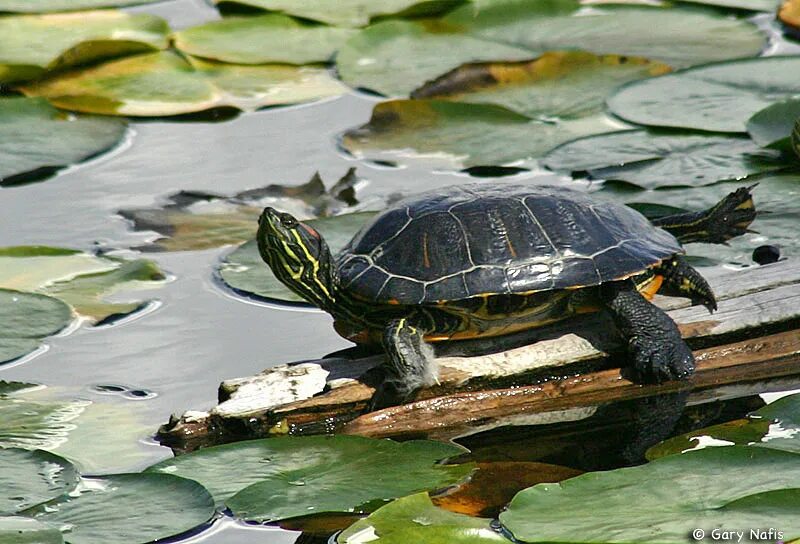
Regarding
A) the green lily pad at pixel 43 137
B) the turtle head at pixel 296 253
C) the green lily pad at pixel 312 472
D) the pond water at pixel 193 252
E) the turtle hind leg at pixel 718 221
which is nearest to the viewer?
the green lily pad at pixel 312 472

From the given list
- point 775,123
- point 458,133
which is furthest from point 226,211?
point 775,123

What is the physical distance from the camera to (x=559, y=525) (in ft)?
11.0

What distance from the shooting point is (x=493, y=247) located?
175 inches

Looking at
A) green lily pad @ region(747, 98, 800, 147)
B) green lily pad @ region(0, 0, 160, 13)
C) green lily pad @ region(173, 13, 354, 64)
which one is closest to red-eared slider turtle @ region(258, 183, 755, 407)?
green lily pad @ region(747, 98, 800, 147)

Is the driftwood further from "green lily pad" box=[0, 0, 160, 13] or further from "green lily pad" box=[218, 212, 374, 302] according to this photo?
"green lily pad" box=[0, 0, 160, 13]

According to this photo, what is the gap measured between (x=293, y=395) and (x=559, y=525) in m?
1.21

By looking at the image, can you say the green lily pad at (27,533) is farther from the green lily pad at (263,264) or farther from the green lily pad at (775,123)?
the green lily pad at (775,123)

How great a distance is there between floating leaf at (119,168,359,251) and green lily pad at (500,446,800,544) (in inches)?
106

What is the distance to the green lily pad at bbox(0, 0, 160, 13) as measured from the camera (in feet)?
27.8

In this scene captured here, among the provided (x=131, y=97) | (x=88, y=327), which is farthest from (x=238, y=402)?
(x=131, y=97)

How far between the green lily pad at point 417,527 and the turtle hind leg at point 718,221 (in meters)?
2.05

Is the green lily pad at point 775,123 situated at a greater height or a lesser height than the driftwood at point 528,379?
greater

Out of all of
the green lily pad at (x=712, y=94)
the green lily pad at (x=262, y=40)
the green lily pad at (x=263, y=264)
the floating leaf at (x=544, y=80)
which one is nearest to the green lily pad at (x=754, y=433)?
the green lily pad at (x=263, y=264)

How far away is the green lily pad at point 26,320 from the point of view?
4.85 meters
